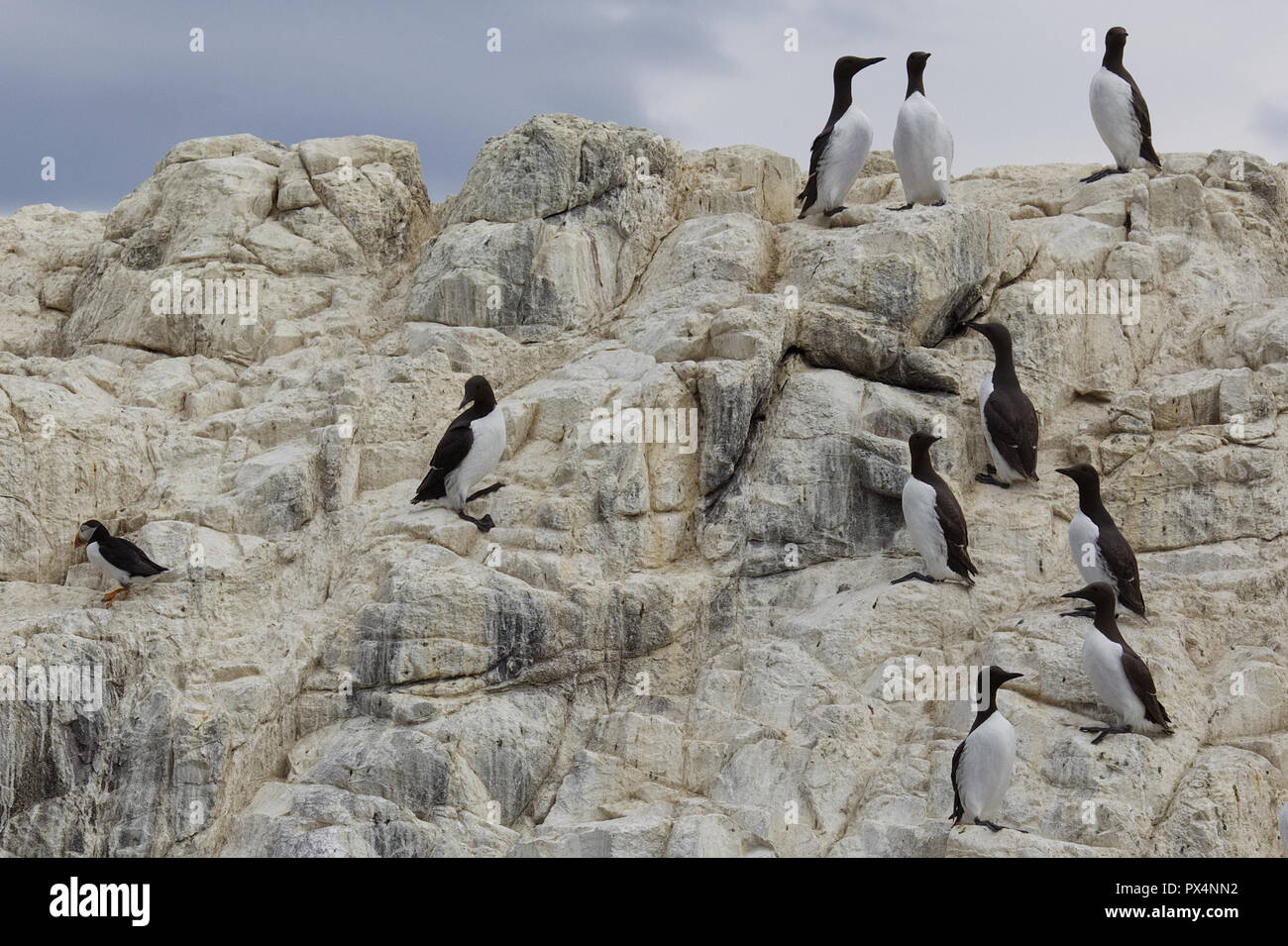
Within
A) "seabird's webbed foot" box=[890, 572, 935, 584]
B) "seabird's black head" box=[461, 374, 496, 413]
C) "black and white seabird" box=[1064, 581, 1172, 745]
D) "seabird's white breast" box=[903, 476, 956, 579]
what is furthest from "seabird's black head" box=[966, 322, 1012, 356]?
"seabird's black head" box=[461, 374, 496, 413]

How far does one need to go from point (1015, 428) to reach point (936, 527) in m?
1.65

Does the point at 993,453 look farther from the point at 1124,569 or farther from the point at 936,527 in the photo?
the point at 1124,569

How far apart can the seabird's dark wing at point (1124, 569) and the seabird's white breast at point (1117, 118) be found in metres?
6.39

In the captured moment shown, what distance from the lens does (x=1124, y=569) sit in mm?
12352

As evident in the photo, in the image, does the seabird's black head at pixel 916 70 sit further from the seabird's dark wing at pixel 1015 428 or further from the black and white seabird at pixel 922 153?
the seabird's dark wing at pixel 1015 428

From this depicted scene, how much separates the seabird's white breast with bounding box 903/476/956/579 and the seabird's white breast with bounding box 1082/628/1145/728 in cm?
158

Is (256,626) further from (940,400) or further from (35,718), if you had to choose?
(940,400)

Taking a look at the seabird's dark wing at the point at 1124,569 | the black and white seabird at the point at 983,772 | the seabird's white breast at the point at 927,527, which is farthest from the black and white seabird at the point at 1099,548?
the black and white seabird at the point at 983,772

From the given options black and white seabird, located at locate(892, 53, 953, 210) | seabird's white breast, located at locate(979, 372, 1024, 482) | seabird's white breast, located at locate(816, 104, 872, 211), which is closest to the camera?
seabird's white breast, located at locate(979, 372, 1024, 482)

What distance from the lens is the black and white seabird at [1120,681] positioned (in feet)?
37.1

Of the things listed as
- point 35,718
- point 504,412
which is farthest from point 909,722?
point 35,718

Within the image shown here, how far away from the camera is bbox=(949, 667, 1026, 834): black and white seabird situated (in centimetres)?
1057

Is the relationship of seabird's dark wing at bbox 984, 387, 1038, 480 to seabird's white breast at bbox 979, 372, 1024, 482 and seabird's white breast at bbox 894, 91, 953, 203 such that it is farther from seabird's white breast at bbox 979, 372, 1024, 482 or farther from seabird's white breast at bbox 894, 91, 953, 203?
seabird's white breast at bbox 894, 91, 953, 203

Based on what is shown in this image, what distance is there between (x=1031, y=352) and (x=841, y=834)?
241 inches
